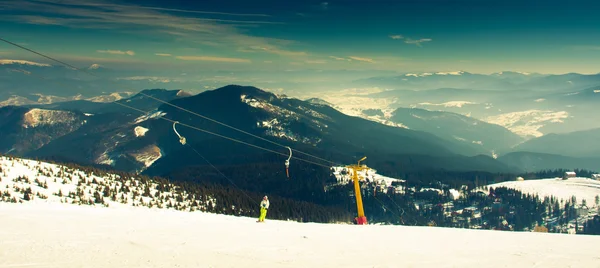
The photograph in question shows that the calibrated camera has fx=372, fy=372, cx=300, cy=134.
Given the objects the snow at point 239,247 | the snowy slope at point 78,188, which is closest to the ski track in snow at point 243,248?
the snow at point 239,247

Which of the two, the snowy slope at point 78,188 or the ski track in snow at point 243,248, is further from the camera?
the snowy slope at point 78,188

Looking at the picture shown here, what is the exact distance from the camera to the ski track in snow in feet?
63.3

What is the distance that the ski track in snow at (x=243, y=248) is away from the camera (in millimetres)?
19297

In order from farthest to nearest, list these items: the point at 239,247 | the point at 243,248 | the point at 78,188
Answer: the point at 78,188
the point at 239,247
the point at 243,248

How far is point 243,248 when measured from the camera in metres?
23.7

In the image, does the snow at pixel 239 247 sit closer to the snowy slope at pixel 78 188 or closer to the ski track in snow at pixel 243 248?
the ski track in snow at pixel 243 248

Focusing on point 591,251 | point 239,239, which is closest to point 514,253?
point 591,251

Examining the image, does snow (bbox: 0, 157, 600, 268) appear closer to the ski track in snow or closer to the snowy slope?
the ski track in snow

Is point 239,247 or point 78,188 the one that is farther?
point 78,188

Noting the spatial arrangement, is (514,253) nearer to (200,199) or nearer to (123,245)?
(123,245)

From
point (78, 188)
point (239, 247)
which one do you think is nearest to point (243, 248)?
point (239, 247)

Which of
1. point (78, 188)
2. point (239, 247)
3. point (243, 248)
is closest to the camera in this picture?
point (243, 248)

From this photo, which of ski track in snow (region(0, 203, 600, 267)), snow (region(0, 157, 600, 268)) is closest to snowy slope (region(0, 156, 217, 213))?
snow (region(0, 157, 600, 268))

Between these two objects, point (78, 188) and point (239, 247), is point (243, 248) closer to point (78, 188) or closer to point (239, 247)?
point (239, 247)
